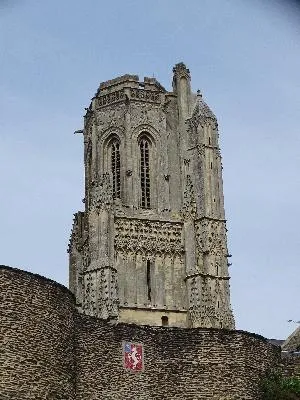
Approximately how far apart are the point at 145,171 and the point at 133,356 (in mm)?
35336

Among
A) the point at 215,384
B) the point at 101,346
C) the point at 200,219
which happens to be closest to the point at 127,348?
the point at 101,346

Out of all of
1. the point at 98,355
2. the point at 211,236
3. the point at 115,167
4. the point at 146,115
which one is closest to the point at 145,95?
the point at 146,115

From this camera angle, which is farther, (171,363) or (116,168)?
(116,168)

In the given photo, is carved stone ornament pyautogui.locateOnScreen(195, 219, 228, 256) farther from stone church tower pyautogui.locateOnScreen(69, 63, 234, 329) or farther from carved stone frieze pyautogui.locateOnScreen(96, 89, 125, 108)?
carved stone frieze pyautogui.locateOnScreen(96, 89, 125, 108)

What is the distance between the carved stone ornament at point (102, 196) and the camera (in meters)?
51.6

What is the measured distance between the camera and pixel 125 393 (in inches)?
788

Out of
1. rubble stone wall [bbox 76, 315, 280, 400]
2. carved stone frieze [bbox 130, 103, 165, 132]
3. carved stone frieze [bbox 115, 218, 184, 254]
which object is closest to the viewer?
rubble stone wall [bbox 76, 315, 280, 400]

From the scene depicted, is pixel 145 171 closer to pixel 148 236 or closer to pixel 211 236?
pixel 148 236

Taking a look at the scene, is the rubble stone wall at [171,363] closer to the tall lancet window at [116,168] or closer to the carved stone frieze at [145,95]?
the tall lancet window at [116,168]

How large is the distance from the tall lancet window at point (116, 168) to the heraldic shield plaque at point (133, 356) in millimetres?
33546

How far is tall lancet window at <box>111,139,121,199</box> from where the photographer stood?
54453 mm

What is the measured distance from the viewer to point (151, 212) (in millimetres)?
53094

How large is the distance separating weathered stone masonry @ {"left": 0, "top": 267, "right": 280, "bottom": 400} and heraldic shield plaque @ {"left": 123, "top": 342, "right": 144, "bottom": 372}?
113 millimetres

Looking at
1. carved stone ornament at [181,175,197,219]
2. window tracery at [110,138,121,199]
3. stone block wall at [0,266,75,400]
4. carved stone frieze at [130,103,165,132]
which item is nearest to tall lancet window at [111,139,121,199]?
window tracery at [110,138,121,199]
